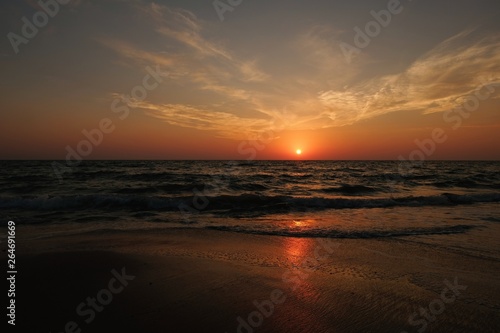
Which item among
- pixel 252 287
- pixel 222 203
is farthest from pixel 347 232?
pixel 222 203

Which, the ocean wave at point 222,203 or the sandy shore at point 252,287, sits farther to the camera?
the ocean wave at point 222,203

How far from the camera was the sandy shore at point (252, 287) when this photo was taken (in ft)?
13.2

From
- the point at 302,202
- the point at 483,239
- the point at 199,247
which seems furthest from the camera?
the point at 302,202

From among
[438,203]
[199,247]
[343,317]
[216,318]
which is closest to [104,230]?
[199,247]

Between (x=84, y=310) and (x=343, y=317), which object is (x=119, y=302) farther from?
(x=343, y=317)

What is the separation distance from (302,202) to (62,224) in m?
12.8

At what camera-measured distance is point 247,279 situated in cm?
553

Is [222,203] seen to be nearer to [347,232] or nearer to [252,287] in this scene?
[347,232]

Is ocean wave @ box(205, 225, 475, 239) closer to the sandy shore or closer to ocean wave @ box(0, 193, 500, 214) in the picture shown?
the sandy shore

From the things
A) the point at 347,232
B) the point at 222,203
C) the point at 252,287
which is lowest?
the point at 222,203

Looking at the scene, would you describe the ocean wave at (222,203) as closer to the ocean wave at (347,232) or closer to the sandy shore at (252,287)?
the ocean wave at (347,232)

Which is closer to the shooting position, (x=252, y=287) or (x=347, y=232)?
(x=252, y=287)

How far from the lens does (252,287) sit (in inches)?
204

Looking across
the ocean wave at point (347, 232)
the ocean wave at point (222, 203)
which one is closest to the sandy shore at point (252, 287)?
the ocean wave at point (347, 232)
